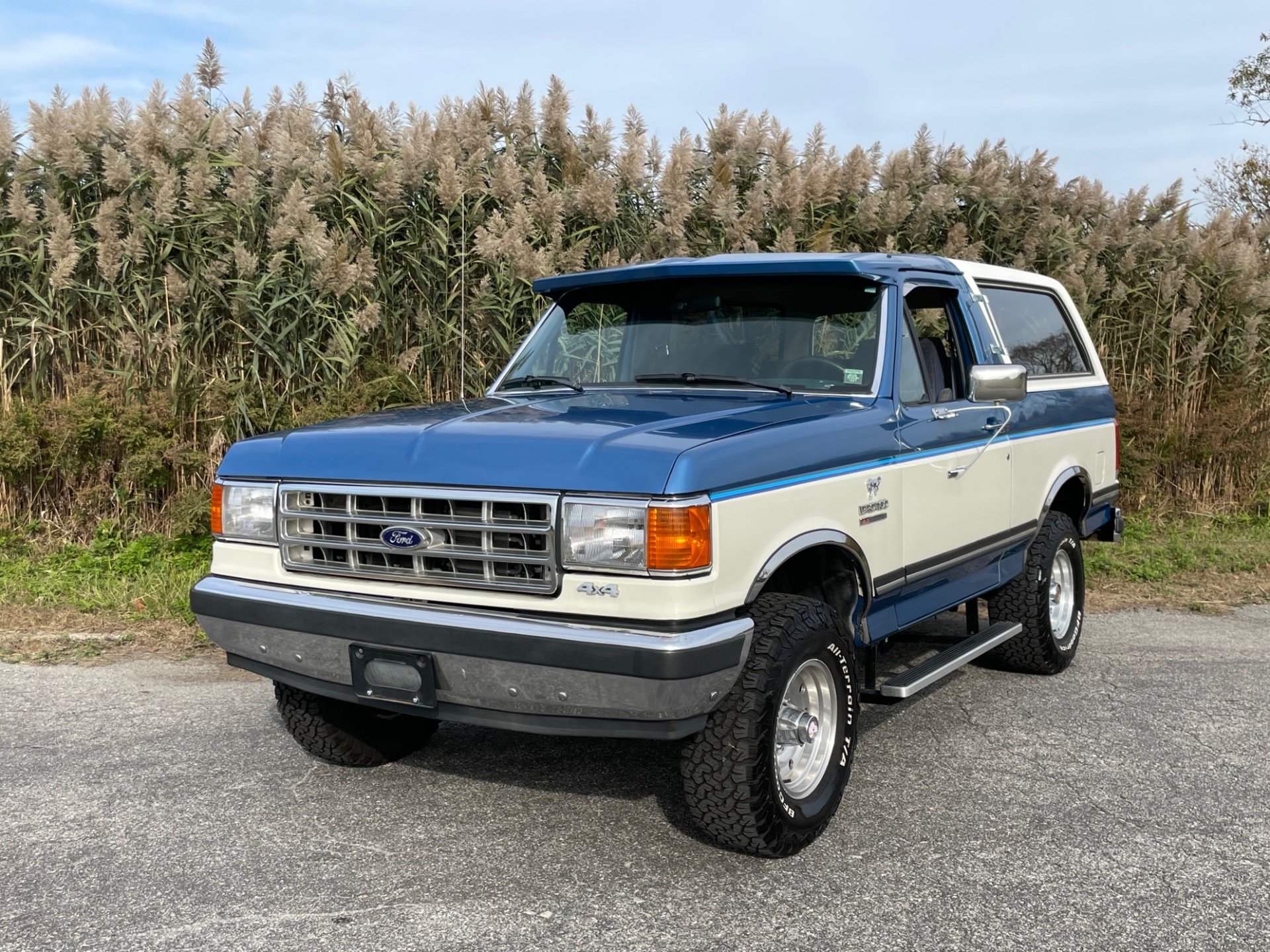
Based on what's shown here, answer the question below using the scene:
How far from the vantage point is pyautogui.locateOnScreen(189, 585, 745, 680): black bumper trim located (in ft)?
10.5

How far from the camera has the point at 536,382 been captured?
16.1 ft

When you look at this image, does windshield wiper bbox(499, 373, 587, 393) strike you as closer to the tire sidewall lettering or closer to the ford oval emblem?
the ford oval emblem

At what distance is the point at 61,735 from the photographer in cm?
495

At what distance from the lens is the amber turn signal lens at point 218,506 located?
413 cm

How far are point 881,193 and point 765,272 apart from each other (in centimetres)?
519

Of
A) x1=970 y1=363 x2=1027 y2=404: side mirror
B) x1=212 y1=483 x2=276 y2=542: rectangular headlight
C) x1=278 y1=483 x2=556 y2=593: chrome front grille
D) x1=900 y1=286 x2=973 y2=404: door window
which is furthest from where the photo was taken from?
x1=900 y1=286 x2=973 y2=404: door window

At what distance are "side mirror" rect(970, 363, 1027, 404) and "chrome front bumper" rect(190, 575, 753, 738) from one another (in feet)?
5.58

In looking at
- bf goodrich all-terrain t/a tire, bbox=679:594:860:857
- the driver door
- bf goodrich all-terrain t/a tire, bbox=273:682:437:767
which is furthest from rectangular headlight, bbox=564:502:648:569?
the driver door

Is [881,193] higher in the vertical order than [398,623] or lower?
higher

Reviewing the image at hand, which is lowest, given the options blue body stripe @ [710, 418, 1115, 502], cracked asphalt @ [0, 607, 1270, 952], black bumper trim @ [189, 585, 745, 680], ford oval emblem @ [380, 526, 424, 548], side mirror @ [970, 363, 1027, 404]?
cracked asphalt @ [0, 607, 1270, 952]

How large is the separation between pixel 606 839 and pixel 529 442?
136 cm

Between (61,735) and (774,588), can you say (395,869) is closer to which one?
(774,588)

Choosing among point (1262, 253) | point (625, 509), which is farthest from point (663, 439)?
point (1262, 253)

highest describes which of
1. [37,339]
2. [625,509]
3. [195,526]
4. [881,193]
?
[881,193]
